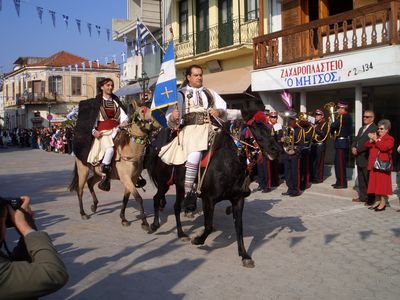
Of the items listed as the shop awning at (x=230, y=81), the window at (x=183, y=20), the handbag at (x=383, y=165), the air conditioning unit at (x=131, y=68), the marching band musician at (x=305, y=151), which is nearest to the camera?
the handbag at (x=383, y=165)

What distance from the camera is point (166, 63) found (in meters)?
6.64

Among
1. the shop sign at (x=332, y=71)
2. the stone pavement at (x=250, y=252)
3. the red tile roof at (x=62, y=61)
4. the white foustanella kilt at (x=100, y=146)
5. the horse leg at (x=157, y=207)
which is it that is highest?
the red tile roof at (x=62, y=61)

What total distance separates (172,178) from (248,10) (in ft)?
44.8

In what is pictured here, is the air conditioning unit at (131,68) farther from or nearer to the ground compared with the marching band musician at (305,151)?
farther from the ground

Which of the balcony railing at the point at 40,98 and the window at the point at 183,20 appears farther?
the balcony railing at the point at 40,98

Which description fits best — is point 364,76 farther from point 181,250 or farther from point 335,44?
point 181,250

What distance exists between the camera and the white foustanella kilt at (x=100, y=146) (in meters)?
8.41

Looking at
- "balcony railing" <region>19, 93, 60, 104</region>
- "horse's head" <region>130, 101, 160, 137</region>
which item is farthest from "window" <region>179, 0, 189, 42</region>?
"balcony railing" <region>19, 93, 60, 104</region>

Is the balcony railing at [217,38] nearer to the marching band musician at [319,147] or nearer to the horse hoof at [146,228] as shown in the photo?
the marching band musician at [319,147]

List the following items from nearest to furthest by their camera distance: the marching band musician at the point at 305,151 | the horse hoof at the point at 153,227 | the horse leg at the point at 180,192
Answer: the horse leg at the point at 180,192 < the horse hoof at the point at 153,227 < the marching band musician at the point at 305,151

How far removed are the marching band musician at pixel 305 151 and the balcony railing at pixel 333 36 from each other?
88.8 inches

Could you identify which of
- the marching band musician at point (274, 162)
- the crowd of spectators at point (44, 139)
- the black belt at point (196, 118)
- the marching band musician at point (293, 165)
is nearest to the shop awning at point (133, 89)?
the crowd of spectators at point (44, 139)

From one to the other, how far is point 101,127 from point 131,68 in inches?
851

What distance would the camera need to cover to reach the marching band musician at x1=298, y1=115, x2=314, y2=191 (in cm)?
1226
